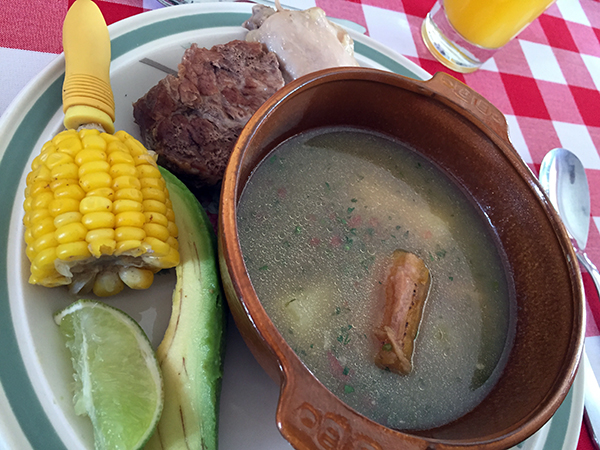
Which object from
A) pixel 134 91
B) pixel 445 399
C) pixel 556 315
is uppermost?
pixel 134 91

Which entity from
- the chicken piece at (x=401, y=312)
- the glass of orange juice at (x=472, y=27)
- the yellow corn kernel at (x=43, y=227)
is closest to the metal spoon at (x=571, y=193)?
the glass of orange juice at (x=472, y=27)

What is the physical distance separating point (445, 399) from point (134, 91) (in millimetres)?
994

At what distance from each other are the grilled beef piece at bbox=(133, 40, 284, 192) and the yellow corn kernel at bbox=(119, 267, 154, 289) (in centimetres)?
27

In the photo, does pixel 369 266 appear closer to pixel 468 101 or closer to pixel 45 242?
pixel 468 101

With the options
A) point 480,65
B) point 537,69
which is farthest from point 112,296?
point 537,69

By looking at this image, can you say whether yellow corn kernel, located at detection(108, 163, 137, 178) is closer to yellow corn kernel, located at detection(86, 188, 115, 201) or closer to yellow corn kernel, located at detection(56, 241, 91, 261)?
yellow corn kernel, located at detection(86, 188, 115, 201)

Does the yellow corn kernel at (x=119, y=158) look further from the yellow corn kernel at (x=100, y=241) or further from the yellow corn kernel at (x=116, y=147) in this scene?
the yellow corn kernel at (x=100, y=241)

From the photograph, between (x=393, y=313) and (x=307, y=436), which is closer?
(x=307, y=436)

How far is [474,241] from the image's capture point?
1.04 m

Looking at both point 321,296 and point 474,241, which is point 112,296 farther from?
point 474,241

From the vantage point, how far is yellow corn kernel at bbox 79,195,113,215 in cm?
69

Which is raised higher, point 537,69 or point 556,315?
point 537,69

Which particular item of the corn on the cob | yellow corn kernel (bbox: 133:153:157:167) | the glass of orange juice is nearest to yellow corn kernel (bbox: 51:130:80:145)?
the corn on the cob

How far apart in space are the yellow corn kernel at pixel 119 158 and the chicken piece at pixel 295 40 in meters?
0.52
